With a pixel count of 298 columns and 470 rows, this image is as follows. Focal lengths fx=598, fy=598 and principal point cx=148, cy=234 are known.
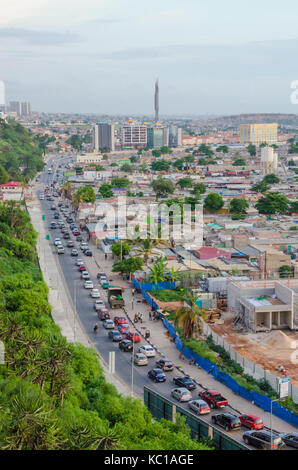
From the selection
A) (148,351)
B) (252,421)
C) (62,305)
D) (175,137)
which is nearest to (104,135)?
(175,137)

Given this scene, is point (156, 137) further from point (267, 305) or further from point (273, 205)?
point (267, 305)

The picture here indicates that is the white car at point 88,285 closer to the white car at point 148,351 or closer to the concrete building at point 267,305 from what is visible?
the concrete building at point 267,305

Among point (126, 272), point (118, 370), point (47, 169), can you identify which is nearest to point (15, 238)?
point (126, 272)

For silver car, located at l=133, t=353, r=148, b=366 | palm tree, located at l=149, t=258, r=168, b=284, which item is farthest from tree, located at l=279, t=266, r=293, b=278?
silver car, located at l=133, t=353, r=148, b=366

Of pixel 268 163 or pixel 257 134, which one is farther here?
pixel 257 134

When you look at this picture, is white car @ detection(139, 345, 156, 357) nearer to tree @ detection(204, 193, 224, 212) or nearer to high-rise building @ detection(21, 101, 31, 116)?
tree @ detection(204, 193, 224, 212)

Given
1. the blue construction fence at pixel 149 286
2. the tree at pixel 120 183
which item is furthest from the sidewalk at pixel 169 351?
the tree at pixel 120 183

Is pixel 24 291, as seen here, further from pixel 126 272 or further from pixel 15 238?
pixel 15 238
